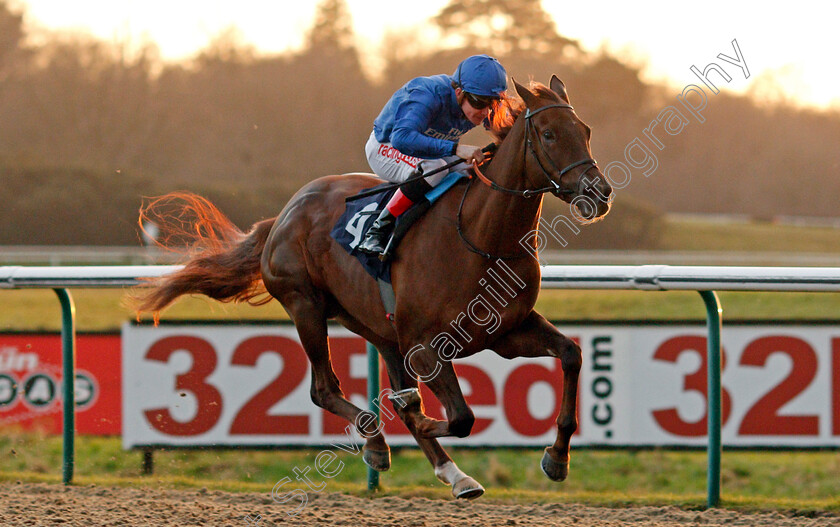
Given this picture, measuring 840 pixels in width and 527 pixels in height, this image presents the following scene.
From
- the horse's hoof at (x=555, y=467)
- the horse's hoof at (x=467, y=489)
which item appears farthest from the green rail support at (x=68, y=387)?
the horse's hoof at (x=555, y=467)

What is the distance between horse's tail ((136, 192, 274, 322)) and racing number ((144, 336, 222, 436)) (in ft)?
1.98

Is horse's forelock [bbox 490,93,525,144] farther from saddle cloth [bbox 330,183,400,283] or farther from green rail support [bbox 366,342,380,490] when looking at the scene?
green rail support [bbox 366,342,380,490]

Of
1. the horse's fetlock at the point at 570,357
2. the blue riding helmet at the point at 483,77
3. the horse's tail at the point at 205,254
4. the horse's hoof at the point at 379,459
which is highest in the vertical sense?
the blue riding helmet at the point at 483,77

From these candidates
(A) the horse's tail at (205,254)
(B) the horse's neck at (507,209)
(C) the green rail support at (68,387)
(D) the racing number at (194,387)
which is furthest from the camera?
(D) the racing number at (194,387)

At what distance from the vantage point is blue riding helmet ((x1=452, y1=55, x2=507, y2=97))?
3397 millimetres

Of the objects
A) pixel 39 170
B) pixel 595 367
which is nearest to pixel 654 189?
pixel 39 170

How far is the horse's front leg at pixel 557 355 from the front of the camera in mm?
3404

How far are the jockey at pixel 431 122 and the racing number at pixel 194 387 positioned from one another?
172 centimetres

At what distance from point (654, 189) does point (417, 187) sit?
30572mm

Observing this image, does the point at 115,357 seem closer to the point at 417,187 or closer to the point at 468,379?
the point at 468,379

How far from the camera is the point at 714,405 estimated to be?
13.2 ft

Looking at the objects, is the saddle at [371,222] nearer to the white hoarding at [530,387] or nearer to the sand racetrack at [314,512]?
the sand racetrack at [314,512]

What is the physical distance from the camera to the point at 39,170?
71.4ft

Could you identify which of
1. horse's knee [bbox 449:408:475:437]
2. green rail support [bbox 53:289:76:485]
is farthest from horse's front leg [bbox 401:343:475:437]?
green rail support [bbox 53:289:76:485]
